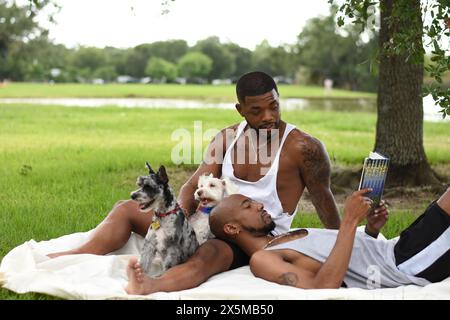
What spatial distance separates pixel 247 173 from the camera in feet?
16.2

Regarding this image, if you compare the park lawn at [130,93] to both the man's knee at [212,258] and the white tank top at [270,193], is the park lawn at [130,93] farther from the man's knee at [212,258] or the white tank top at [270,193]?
the man's knee at [212,258]

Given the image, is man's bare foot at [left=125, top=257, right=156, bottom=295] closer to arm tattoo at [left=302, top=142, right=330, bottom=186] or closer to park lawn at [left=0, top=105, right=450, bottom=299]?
park lawn at [left=0, top=105, right=450, bottom=299]

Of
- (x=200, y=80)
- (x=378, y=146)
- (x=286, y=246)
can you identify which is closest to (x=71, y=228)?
(x=286, y=246)

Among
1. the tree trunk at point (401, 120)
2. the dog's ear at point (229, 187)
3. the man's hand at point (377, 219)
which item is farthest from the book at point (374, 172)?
the tree trunk at point (401, 120)

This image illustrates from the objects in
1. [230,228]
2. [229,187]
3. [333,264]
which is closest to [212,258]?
[230,228]

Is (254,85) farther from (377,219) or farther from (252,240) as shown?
(377,219)

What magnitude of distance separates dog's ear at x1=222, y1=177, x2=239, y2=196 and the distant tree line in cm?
3948

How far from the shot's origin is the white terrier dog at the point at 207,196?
4660 mm

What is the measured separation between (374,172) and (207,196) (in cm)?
114

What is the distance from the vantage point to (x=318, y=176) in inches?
194

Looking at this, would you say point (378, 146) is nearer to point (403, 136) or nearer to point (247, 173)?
point (403, 136)

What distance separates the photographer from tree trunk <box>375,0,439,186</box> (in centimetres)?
840

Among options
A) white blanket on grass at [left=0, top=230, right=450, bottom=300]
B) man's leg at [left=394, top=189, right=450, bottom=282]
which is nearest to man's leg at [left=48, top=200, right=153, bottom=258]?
white blanket on grass at [left=0, top=230, right=450, bottom=300]

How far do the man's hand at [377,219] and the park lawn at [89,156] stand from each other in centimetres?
184
